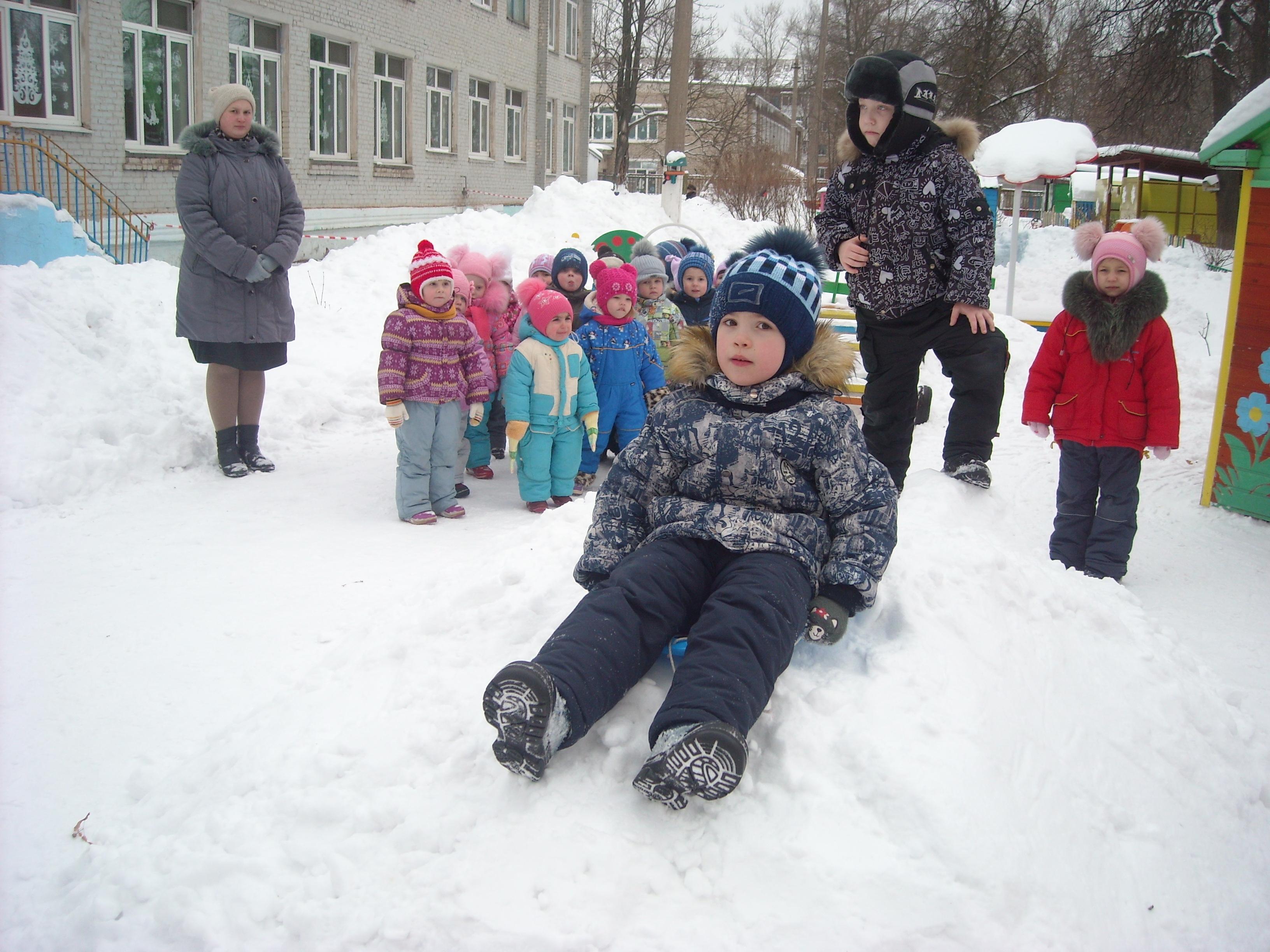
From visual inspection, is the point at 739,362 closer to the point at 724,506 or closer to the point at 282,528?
the point at 724,506

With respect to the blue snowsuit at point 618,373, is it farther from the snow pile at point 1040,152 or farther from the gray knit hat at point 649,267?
the snow pile at point 1040,152

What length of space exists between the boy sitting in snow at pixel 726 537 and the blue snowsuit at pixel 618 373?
306cm

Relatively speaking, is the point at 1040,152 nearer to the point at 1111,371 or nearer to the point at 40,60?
the point at 1111,371

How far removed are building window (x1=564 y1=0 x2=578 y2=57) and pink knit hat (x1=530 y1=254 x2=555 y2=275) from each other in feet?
70.0

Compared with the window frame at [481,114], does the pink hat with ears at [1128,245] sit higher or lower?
lower

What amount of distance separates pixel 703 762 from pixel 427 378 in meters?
3.69

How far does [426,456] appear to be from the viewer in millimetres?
5363

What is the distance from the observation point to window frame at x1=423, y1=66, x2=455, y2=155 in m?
19.1

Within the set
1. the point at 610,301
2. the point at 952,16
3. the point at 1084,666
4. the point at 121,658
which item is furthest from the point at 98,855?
the point at 952,16

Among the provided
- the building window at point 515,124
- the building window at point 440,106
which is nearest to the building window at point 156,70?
the building window at point 440,106

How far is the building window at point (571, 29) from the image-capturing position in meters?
25.8

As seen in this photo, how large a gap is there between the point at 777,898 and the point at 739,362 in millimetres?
1490

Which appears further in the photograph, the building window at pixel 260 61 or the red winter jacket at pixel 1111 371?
the building window at pixel 260 61

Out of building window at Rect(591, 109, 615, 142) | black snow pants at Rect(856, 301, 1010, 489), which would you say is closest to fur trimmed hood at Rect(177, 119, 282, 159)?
black snow pants at Rect(856, 301, 1010, 489)
